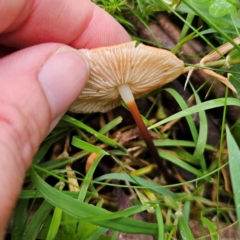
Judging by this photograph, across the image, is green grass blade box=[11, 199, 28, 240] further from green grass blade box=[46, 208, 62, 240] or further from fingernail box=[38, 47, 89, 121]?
fingernail box=[38, 47, 89, 121]

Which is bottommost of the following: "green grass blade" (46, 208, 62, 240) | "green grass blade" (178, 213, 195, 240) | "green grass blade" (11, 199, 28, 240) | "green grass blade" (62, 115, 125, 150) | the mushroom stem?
"green grass blade" (11, 199, 28, 240)

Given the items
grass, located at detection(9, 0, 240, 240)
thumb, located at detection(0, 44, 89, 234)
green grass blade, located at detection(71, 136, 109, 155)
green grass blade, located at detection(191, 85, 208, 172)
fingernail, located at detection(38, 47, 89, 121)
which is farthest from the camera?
green grass blade, located at detection(191, 85, 208, 172)

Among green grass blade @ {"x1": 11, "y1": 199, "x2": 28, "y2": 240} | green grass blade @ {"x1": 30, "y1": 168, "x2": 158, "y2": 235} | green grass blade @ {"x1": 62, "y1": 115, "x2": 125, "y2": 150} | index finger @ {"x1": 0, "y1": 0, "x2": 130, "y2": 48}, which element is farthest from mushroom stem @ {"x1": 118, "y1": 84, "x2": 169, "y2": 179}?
green grass blade @ {"x1": 11, "y1": 199, "x2": 28, "y2": 240}

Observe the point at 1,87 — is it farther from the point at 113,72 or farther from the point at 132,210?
the point at 132,210

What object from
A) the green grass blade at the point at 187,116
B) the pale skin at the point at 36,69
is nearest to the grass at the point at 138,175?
the green grass blade at the point at 187,116

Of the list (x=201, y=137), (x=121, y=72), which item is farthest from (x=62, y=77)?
(x=201, y=137)

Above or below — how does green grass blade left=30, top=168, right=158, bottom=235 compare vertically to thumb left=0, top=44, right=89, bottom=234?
below

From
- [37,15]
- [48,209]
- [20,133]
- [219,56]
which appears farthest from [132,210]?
[37,15]

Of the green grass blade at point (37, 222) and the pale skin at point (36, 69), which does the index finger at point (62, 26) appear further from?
the green grass blade at point (37, 222)

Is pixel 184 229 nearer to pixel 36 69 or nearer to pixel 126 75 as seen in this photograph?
pixel 126 75
